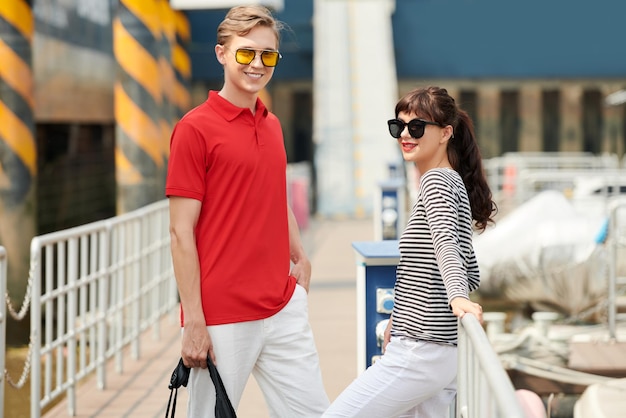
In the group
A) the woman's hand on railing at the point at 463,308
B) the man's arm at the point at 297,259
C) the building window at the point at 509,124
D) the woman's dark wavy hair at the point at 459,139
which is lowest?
the woman's hand on railing at the point at 463,308

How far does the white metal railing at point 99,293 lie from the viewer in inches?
194

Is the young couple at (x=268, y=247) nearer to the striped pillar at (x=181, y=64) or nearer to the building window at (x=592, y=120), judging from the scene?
the striped pillar at (x=181, y=64)

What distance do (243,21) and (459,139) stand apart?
0.69m

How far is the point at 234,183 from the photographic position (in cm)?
295

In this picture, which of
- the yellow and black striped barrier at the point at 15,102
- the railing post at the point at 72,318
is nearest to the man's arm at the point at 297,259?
the railing post at the point at 72,318

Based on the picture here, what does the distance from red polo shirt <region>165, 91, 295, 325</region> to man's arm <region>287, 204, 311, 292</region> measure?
255 mm

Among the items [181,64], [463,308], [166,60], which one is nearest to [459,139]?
[463,308]

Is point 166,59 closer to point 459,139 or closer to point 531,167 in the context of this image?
point 531,167

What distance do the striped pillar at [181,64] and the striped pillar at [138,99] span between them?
315 inches

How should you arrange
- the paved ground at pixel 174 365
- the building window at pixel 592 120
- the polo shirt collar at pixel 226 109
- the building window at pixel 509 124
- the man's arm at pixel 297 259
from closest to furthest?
the polo shirt collar at pixel 226 109, the man's arm at pixel 297 259, the paved ground at pixel 174 365, the building window at pixel 592 120, the building window at pixel 509 124

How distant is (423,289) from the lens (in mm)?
2936

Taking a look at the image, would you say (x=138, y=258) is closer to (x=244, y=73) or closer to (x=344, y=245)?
(x=244, y=73)

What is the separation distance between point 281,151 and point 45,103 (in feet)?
52.8

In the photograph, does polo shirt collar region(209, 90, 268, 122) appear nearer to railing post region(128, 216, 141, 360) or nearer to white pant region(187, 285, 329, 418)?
white pant region(187, 285, 329, 418)
